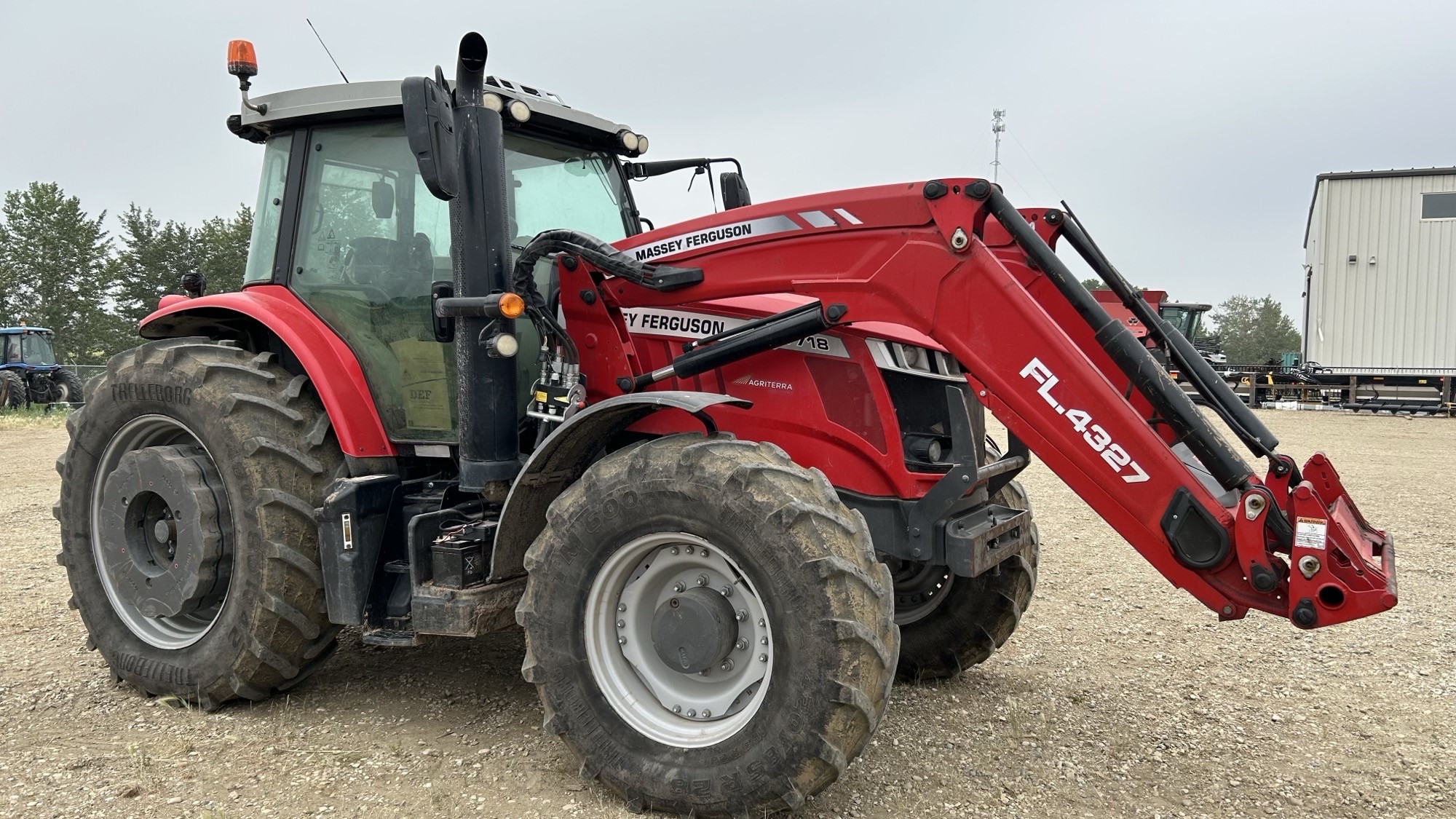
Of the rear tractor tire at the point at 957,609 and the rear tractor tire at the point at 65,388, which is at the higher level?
the rear tractor tire at the point at 65,388

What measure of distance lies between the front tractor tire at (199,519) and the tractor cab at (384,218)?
1.22 feet

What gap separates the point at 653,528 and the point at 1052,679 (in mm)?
2430

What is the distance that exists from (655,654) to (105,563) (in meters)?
2.80

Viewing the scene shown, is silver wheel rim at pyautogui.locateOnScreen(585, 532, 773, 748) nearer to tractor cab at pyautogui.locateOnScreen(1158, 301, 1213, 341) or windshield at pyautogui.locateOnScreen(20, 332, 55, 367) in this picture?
tractor cab at pyautogui.locateOnScreen(1158, 301, 1213, 341)

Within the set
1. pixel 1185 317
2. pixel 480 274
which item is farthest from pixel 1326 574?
pixel 1185 317

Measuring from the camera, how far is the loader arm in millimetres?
3047

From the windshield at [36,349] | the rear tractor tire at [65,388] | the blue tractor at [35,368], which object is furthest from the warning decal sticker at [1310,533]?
the windshield at [36,349]

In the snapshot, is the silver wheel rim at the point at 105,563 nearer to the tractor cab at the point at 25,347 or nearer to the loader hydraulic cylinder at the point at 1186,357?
the loader hydraulic cylinder at the point at 1186,357

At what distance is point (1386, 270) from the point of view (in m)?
21.9

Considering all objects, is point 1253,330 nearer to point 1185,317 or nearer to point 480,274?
point 1185,317

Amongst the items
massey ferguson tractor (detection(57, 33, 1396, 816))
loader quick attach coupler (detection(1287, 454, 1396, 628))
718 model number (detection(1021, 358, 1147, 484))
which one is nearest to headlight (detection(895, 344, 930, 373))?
massey ferguson tractor (detection(57, 33, 1396, 816))

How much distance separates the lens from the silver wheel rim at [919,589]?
431cm

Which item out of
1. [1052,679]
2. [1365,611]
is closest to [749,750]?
[1365,611]

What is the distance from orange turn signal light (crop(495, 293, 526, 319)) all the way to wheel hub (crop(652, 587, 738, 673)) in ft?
3.90
